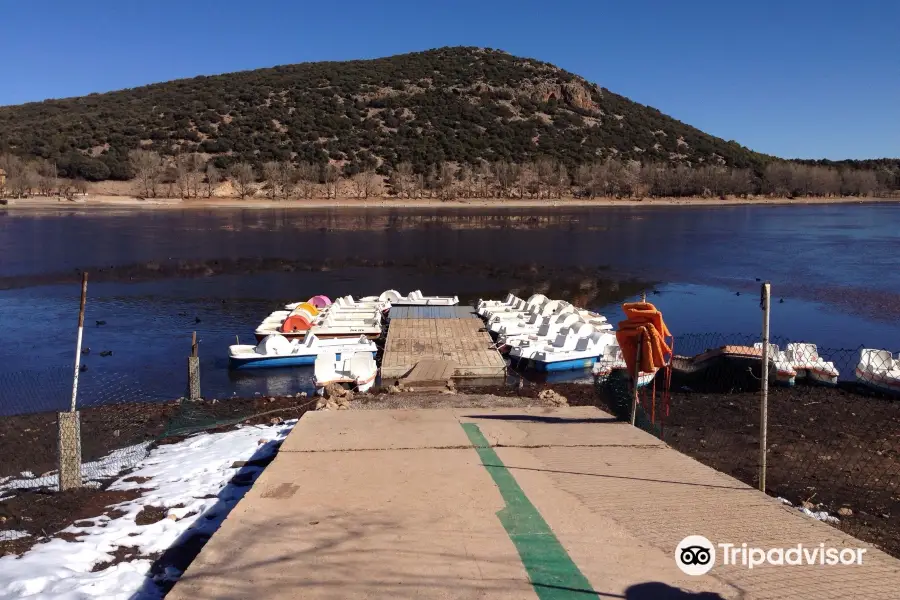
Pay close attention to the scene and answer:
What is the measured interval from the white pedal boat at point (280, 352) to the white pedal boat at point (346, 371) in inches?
105

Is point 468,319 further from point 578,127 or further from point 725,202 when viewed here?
point 578,127

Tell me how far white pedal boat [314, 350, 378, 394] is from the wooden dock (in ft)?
4.26

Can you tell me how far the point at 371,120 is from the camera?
127812 mm

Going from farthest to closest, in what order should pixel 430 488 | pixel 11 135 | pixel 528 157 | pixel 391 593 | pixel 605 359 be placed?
pixel 528 157 → pixel 11 135 → pixel 605 359 → pixel 430 488 → pixel 391 593

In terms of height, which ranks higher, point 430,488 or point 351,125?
point 351,125

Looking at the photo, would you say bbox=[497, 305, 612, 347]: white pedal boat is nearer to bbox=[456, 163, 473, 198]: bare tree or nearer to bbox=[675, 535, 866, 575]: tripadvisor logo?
bbox=[675, 535, 866, 575]: tripadvisor logo

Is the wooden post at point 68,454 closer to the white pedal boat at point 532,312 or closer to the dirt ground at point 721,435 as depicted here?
the dirt ground at point 721,435

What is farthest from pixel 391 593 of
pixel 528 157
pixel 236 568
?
pixel 528 157

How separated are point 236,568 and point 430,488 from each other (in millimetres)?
1975

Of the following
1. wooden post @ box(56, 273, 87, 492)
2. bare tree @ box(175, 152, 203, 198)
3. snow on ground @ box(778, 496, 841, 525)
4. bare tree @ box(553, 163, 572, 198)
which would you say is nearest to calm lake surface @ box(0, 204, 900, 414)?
wooden post @ box(56, 273, 87, 492)

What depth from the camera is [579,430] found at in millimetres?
8523

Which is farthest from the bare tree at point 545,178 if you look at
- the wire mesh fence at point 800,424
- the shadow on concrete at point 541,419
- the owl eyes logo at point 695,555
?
the owl eyes logo at point 695,555

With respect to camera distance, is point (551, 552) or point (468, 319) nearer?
point (551, 552)

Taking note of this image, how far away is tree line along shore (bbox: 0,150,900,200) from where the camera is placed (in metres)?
96.7
